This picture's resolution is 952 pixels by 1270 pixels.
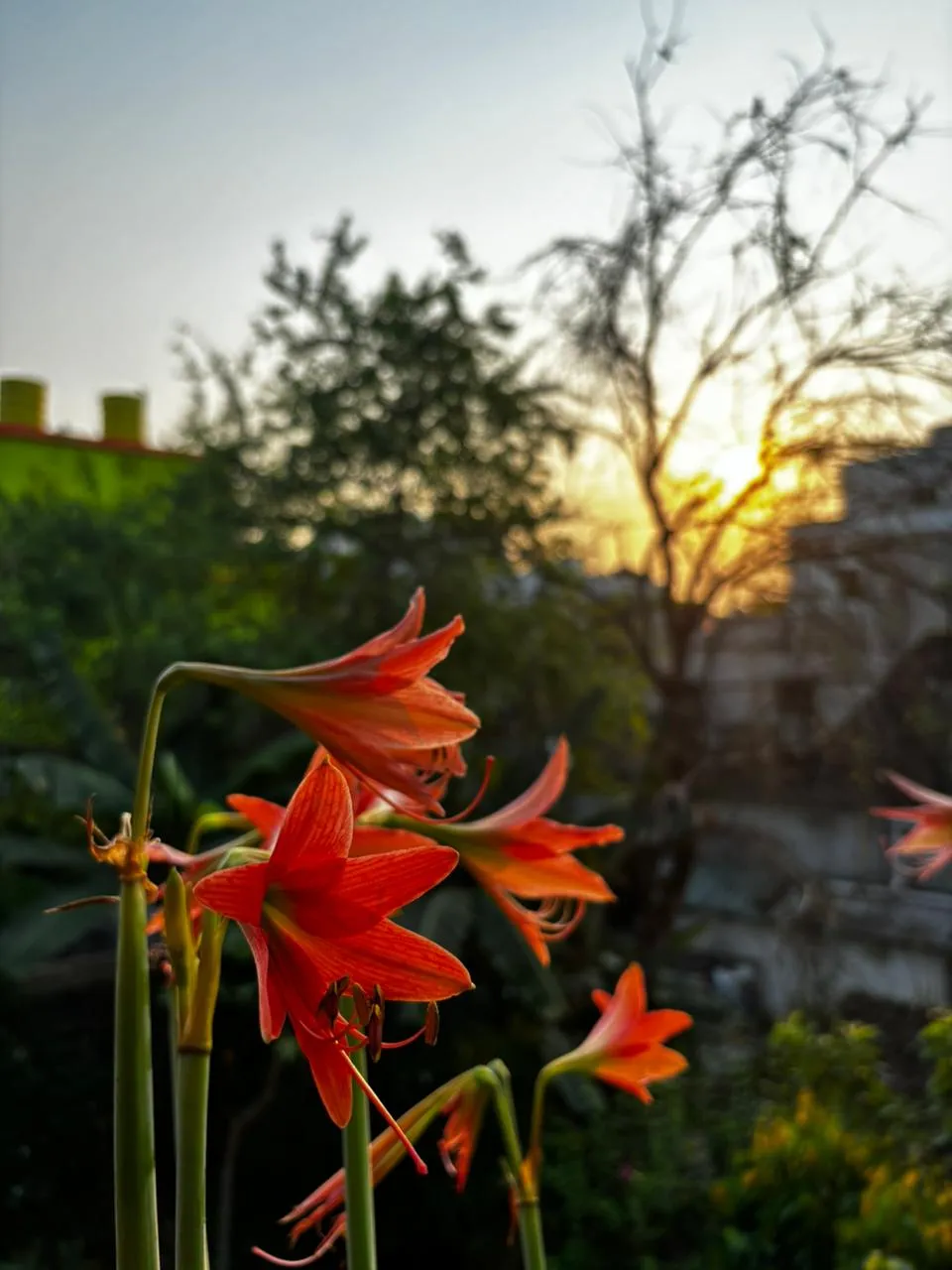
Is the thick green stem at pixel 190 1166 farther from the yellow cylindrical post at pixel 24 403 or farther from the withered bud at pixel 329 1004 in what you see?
the yellow cylindrical post at pixel 24 403

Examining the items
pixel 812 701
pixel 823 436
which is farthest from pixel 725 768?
pixel 823 436

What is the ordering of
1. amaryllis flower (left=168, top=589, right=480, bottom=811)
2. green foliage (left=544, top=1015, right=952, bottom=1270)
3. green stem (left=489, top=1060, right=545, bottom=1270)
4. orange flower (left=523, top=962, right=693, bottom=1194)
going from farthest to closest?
green foliage (left=544, top=1015, right=952, bottom=1270), orange flower (left=523, top=962, right=693, bottom=1194), green stem (left=489, top=1060, right=545, bottom=1270), amaryllis flower (left=168, top=589, right=480, bottom=811)

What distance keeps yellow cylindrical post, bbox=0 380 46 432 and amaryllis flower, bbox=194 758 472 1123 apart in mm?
5445

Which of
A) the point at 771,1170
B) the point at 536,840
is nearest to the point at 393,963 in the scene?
the point at 536,840

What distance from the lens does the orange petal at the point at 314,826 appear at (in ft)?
1.25

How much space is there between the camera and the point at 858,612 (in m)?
3.93

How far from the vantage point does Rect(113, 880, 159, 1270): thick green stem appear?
0.38 meters

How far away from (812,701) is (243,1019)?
2.23 m

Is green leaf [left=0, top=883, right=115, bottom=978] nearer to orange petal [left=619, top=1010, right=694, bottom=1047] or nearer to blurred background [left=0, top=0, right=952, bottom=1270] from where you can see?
blurred background [left=0, top=0, right=952, bottom=1270]

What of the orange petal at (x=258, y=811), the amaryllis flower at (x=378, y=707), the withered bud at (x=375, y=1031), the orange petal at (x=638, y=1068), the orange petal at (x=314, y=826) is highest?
the amaryllis flower at (x=378, y=707)

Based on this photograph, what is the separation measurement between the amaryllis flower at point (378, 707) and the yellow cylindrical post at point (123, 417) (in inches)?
219

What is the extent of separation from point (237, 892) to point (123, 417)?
578cm

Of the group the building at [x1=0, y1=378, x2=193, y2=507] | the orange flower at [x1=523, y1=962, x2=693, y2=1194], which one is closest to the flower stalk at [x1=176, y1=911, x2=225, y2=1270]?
the orange flower at [x1=523, y1=962, x2=693, y2=1194]

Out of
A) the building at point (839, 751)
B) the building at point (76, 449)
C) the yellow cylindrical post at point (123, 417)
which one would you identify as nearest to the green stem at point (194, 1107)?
the building at point (839, 751)
